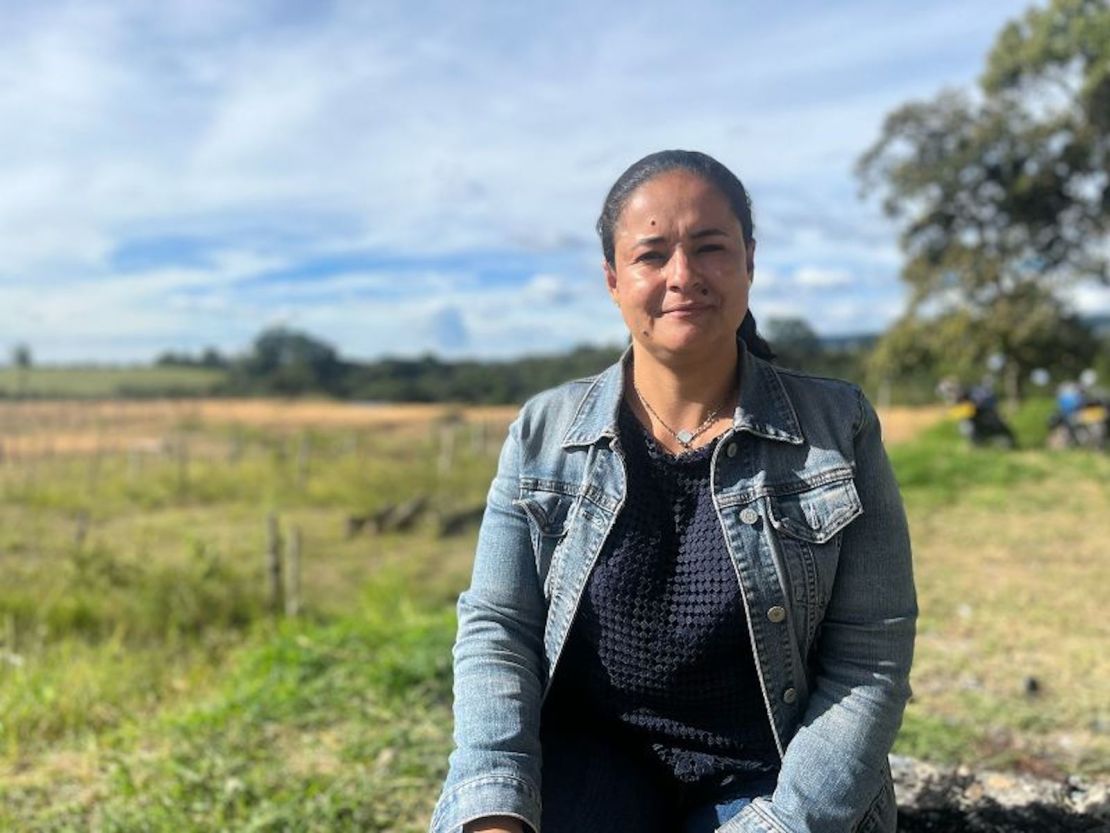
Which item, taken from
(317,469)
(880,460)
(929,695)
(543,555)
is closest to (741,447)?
(880,460)

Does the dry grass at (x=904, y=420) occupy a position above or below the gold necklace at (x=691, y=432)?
below

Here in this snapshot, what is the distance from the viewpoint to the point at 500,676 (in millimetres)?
1562

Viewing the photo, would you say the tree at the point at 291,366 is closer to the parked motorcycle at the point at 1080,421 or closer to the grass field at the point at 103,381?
the grass field at the point at 103,381

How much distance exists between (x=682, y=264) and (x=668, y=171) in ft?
0.46

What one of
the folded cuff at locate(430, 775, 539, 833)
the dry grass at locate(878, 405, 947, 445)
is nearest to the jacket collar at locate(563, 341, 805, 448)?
the folded cuff at locate(430, 775, 539, 833)

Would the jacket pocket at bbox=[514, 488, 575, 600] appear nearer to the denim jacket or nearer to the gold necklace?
the denim jacket

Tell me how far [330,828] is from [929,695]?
2210mm

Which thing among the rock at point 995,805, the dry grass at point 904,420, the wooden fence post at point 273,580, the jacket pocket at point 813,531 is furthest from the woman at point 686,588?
the dry grass at point 904,420

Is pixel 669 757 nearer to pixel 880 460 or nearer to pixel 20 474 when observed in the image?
pixel 880 460

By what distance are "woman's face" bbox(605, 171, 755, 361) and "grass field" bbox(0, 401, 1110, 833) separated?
172 cm

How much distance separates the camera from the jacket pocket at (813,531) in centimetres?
149

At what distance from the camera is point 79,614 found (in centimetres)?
588

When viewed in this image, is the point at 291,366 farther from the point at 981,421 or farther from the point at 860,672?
the point at 860,672

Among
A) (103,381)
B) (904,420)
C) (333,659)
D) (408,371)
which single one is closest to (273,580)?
(333,659)
